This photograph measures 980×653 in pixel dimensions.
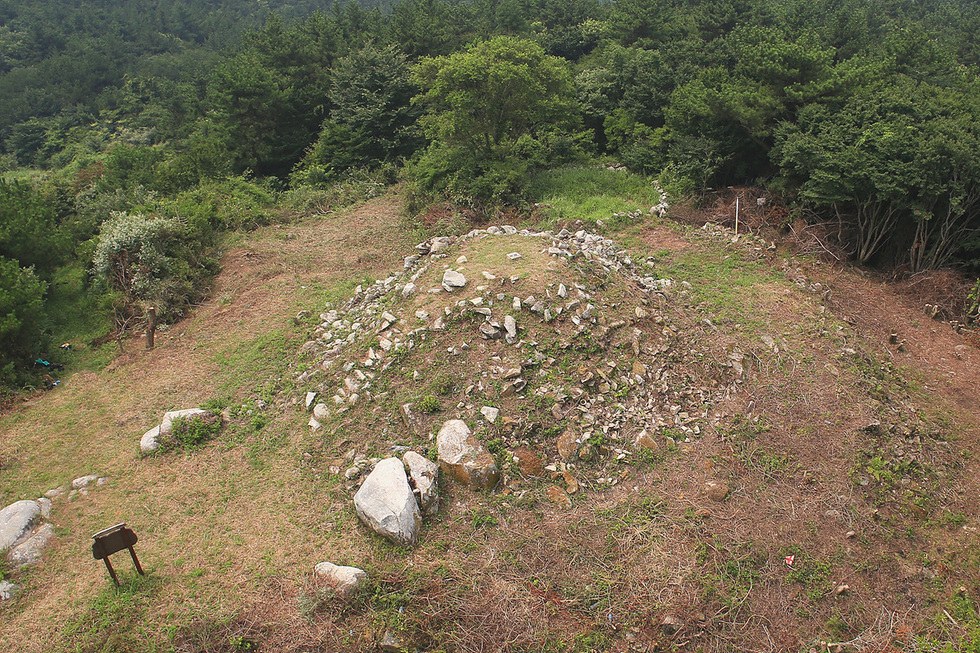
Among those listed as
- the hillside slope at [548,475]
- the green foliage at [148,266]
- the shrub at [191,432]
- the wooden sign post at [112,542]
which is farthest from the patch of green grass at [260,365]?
the wooden sign post at [112,542]

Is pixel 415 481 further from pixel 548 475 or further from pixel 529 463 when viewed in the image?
pixel 548 475

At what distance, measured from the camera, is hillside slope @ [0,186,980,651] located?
18.6 ft

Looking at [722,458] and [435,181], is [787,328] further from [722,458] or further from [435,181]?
[435,181]

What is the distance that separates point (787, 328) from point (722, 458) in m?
3.83

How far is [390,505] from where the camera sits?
635 centimetres

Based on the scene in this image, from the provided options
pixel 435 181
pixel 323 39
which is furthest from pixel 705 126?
pixel 323 39

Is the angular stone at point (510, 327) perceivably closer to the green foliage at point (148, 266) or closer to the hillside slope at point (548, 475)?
the hillside slope at point (548, 475)

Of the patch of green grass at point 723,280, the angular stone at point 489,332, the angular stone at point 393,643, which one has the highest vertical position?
the angular stone at point 489,332

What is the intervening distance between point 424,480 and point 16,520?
4.95 m

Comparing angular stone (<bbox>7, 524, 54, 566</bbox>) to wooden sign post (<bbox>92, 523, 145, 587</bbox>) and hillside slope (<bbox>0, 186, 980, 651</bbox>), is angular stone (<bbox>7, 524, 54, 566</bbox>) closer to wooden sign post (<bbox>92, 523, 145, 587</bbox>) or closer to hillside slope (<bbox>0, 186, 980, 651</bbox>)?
hillside slope (<bbox>0, 186, 980, 651</bbox>)

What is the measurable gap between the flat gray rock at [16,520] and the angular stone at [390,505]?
397 cm

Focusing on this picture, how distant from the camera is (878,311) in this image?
11.5 meters

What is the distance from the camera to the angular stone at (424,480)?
6.59 meters

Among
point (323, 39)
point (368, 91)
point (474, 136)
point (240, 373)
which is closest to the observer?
point (240, 373)
